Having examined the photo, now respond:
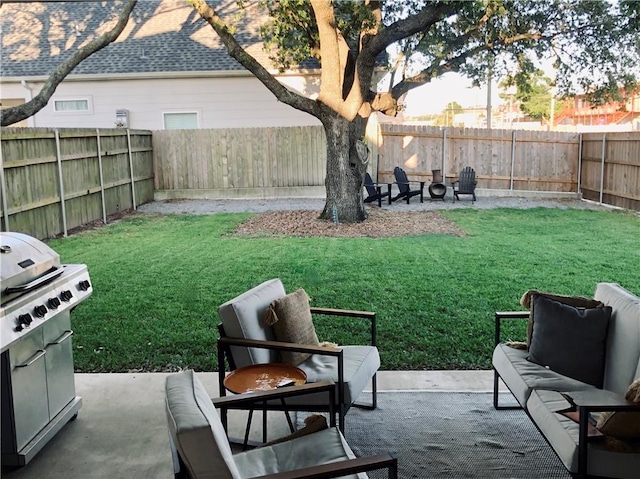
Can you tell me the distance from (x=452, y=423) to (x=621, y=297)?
4.02ft

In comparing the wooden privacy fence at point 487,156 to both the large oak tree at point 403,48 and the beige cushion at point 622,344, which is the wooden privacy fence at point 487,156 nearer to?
the large oak tree at point 403,48

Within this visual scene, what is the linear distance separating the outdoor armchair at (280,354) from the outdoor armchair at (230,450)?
49 cm

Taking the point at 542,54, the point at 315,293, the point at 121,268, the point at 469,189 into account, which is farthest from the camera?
the point at 469,189

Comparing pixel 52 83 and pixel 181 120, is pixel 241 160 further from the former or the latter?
Result: pixel 52 83

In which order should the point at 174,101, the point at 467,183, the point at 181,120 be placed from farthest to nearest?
the point at 181,120 → the point at 174,101 → the point at 467,183

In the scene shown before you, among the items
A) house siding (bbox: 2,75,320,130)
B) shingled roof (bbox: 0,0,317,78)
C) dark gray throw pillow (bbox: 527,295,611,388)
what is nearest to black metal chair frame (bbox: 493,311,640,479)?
dark gray throw pillow (bbox: 527,295,611,388)

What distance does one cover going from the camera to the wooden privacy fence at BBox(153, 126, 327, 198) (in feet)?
51.1

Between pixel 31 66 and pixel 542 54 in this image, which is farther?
pixel 31 66

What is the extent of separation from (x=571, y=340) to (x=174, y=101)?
15.0 meters

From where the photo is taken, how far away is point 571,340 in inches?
139

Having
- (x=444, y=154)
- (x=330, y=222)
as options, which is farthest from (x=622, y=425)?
(x=444, y=154)

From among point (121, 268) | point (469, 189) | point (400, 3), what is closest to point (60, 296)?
point (121, 268)

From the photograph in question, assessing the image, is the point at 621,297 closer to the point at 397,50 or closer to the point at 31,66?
the point at 397,50

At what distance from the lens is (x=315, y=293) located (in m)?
6.44
